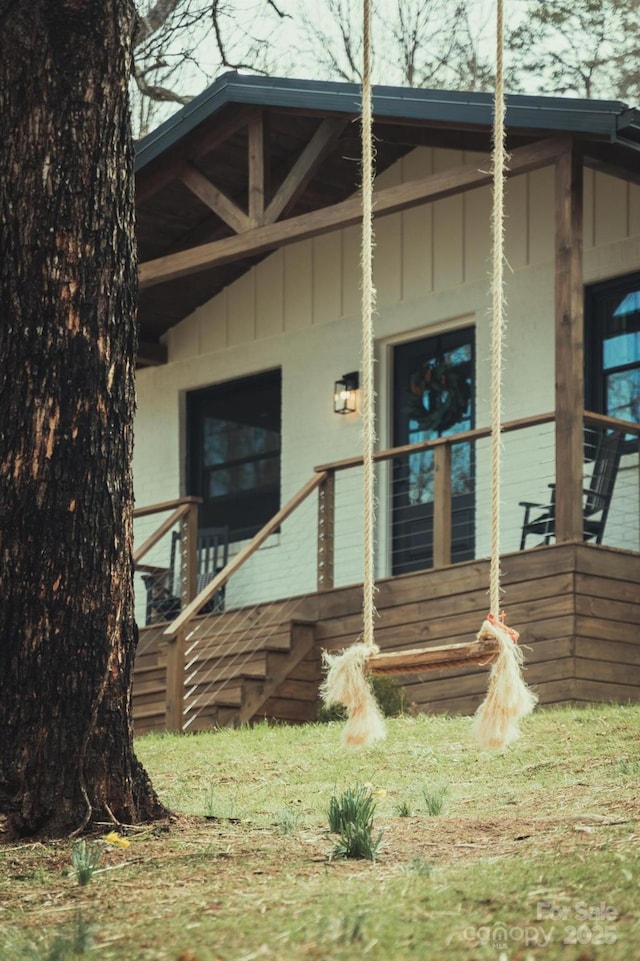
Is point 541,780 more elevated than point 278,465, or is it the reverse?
point 278,465

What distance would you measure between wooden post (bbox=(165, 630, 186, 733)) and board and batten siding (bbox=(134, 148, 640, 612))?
8.80 feet

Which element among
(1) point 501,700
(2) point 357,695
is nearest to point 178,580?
(2) point 357,695

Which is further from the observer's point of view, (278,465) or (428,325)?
(278,465)

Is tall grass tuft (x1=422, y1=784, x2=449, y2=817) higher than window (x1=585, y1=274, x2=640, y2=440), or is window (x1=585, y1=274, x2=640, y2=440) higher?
window (x1=585, y1=274, x2=640, y2=440)

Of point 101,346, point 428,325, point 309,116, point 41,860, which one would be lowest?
point 41,860

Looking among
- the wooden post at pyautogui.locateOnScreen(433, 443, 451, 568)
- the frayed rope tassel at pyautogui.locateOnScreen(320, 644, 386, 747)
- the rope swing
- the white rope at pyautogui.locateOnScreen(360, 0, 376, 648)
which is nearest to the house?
the wooden post at pyautogui.locateOnScreen(433, 443, 451, 568)

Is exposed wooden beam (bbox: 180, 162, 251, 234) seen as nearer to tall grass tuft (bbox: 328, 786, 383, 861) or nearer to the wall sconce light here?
the wall sconce light

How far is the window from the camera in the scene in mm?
11398

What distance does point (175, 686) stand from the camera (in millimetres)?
10352

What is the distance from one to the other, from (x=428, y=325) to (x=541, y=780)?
22.4ft

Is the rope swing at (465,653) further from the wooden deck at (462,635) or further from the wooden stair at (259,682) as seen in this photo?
the wooden stair at (259,682)

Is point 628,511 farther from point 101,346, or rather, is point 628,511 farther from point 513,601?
point 101,346

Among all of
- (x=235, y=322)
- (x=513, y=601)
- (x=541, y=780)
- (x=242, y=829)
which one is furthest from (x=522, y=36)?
(x=242, y=829)

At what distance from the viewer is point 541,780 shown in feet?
21.1
